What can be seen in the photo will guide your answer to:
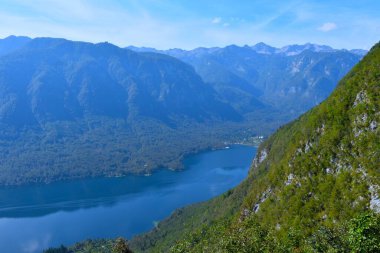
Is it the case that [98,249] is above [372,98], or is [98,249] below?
below

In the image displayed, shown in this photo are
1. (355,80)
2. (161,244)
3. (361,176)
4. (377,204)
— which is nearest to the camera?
(377,204)

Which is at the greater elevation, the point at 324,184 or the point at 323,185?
the point at 324,184

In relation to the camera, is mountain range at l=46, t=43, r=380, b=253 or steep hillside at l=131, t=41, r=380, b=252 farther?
steep hillside at l=131, t=41, r=380, b=252

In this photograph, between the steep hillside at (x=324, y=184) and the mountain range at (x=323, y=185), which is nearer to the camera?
the mountain range at (x=323, y=185)

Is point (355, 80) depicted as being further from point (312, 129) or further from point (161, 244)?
point (161, 244)

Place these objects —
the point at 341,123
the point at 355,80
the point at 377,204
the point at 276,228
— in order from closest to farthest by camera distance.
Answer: the point at 377,204
the point at 276,228
the point at 341,123
the point at 355,80

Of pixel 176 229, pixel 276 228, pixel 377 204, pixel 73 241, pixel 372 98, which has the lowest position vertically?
pixel 73 241

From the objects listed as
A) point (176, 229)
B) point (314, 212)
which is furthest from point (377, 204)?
point (176, 229)

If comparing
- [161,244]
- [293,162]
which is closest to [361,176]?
[293,162]

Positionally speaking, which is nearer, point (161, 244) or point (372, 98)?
point (372, 98)

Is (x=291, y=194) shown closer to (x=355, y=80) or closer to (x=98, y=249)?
(x=355, y=80)
